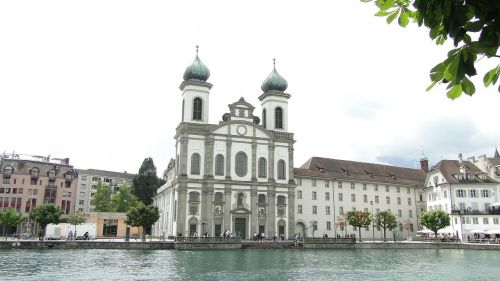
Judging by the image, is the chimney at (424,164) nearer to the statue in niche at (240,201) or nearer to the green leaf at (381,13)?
the statue in niche at (240,201)

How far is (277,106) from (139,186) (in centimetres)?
3974

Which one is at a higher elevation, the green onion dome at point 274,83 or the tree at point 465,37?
the green onion dome at point 274,83

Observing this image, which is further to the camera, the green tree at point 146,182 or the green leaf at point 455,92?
the green tree at point 146,182

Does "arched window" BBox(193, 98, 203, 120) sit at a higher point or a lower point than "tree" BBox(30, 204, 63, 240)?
higher

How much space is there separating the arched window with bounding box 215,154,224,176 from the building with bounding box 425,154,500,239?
112ft

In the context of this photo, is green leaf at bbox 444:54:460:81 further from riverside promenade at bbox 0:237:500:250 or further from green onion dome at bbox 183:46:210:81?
green onion dome at bbox 183:46:210:81

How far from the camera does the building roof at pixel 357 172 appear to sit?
78188mm

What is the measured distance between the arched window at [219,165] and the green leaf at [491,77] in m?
64.9

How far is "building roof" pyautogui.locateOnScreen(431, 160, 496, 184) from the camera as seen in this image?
72.4 meters

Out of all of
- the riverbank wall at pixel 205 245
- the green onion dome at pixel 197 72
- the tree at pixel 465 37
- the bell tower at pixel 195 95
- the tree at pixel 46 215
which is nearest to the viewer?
the tree at pixel 465 37

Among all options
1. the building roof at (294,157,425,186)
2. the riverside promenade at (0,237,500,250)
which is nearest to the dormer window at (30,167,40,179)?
the riverside promenade at (0,237,500,250)

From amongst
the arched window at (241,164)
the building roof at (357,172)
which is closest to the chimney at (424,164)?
the building roof at (357,172)

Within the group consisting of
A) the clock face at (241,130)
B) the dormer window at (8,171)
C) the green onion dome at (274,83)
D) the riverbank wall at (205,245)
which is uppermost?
the green onion dome at (274,83)

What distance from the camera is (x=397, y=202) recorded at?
82.0 m
